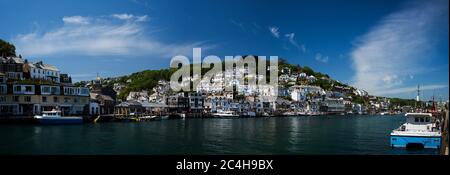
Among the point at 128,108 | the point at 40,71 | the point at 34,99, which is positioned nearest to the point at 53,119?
the point at 34,99

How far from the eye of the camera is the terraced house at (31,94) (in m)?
31.4

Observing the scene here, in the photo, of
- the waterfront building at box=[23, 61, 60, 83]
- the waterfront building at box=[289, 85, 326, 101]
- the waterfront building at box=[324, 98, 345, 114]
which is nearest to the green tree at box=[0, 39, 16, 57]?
the waterfront building at box=[23, 61, 60, 83]

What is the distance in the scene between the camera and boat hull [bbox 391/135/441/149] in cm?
1402

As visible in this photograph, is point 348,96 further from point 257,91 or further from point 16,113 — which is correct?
point 16,113

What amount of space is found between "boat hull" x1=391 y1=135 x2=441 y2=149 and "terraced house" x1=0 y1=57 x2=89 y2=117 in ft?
89.5

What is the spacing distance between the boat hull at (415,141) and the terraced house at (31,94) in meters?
27.3

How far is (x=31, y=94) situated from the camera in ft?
105

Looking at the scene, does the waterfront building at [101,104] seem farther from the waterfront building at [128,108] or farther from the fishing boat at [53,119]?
the fishing boat at [53,119]

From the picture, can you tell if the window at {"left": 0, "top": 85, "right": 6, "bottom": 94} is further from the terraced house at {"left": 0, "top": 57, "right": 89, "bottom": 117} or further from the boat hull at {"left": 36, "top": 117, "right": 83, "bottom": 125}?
the boat hull at {"left": 36, "top": 117, "right": 83, "bottom": 125}

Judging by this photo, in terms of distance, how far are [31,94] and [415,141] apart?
2884 centimetres

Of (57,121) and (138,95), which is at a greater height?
Result: (138,95)

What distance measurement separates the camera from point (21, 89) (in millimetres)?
31609

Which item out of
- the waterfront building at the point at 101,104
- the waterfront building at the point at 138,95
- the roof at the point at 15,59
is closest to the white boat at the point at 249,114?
the waterfront building at the point at 138,95

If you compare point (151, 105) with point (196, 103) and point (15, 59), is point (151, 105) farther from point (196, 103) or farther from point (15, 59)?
point (15, 59)
